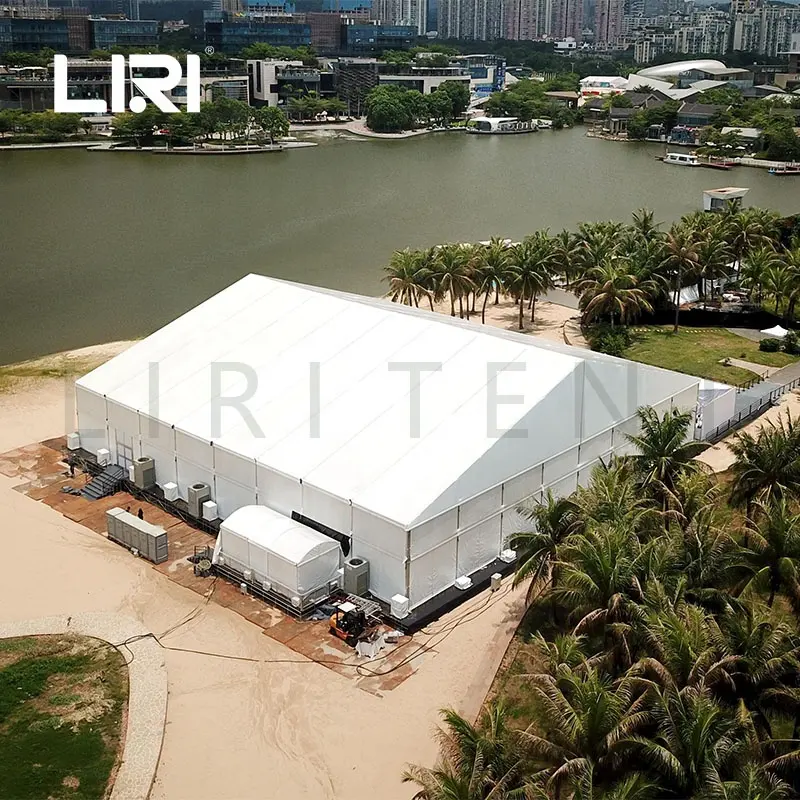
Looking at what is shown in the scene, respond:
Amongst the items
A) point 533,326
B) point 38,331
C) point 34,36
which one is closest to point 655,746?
point 533,326

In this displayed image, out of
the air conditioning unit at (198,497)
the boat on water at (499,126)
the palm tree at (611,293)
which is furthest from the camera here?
the boat on water at (499,126)

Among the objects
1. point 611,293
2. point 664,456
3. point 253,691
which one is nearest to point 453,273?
point 611,293

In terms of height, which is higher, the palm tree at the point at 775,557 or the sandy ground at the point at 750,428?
the palm tree at the point at 775,557

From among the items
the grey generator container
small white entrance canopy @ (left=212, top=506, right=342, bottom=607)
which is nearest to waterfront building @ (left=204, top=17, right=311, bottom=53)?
the grey generator container

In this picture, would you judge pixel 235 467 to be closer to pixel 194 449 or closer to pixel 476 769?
pixel 194 449

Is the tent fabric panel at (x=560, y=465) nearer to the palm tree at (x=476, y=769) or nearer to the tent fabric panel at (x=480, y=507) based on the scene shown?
the tent fabric panel at (x=480, y=507)

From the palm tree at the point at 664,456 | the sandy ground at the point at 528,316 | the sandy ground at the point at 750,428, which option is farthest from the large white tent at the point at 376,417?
the sandy ground at the point at 528,316
